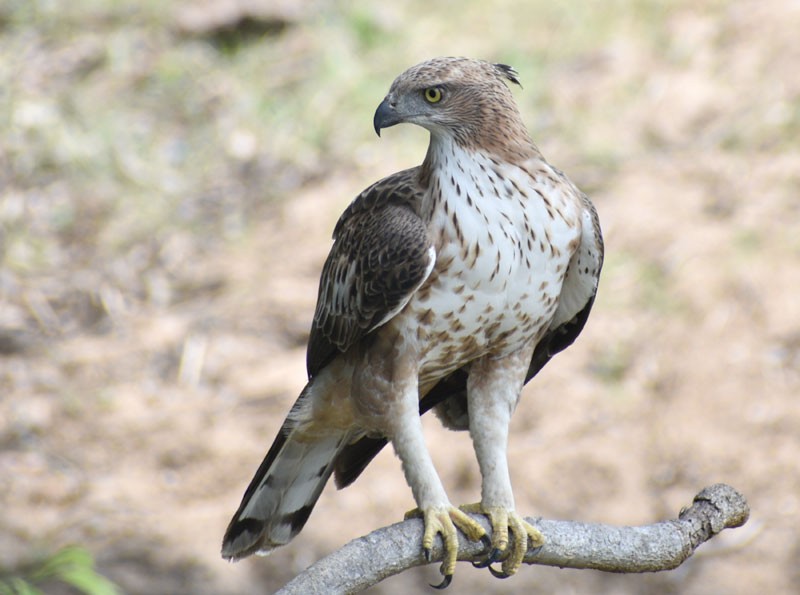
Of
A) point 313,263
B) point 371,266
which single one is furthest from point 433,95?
point 313,263

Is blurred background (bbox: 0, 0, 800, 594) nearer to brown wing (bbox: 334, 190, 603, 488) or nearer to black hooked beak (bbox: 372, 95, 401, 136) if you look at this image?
brown wing (bbox: 334, 190, 603, 488)

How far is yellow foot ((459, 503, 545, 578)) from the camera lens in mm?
3521

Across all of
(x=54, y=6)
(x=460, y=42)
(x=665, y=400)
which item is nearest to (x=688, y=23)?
(x=460, y=42)

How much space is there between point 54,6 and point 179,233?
3.08m

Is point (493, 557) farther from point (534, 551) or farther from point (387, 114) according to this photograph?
point (387, 114)

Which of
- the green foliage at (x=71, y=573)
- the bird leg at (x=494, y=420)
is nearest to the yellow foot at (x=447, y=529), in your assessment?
the bird leg at (x=494, y=420)

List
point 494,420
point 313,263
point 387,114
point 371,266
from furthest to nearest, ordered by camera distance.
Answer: point 313,263, point 494,420, point 371,266, point 387,114

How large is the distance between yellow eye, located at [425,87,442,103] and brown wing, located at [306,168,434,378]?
0.97 feet

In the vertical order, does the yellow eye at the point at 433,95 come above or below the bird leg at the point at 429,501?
above

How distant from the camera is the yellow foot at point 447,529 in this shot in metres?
3.38

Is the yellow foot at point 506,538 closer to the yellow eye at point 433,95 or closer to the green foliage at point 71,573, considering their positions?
the green foliage at point 71,573

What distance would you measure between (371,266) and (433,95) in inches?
21.0

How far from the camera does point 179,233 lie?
8188mm

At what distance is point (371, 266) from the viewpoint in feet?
11.5
